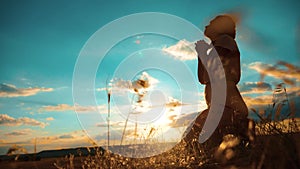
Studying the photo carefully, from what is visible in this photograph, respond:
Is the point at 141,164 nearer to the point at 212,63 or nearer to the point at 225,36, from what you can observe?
the point at 212,63

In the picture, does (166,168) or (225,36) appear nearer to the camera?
(166,168)

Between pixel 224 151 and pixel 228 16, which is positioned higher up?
pixel 228 16

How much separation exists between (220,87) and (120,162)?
2.74 meters

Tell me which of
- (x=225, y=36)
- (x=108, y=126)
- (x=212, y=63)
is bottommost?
(x=108, y=126)

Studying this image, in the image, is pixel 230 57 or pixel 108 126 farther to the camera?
pixel 230 57

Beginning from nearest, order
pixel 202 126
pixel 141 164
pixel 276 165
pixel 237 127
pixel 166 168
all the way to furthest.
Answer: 1. pixel 276 165
2. pixel 166 168
3. pixel 141 164
4. pixel 237 127
5. pixel 202 126

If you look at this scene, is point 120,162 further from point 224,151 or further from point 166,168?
point 224,151

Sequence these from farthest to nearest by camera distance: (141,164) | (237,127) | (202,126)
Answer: (202,126) → (237,127) → (141,164)

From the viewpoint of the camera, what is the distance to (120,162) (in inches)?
196

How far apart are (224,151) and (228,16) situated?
13.0 feet

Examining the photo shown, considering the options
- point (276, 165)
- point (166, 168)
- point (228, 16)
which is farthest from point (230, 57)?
point (276, 165)

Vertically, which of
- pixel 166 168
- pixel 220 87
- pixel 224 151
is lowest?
pixel 166 168

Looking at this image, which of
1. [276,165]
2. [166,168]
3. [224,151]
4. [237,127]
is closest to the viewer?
[276,165]

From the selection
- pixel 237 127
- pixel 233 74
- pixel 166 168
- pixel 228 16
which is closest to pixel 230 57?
pixel 233 74
